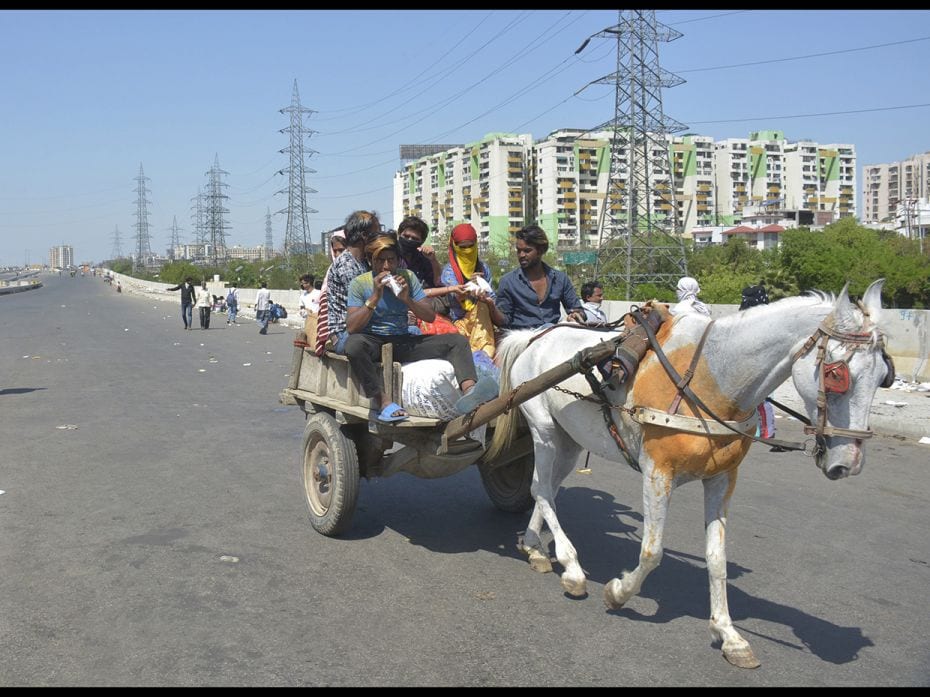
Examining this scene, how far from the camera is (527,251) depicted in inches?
239

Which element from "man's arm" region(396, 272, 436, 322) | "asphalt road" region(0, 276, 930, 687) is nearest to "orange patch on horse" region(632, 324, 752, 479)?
"asphalt road" region(0, 276, 930, 687)

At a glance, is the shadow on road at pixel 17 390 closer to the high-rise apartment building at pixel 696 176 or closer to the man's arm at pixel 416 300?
the man's arm at pixel 416 300

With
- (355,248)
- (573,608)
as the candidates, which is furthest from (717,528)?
(355,248)

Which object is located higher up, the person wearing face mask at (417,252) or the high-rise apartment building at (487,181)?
the high-rise apartment building at (487,181)

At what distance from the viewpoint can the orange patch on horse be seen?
4.25 meters

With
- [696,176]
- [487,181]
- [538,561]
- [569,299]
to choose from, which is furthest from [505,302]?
[696,176]

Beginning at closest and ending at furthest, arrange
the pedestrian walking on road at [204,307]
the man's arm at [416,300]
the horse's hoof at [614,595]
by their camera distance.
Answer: the horse's hoof at [614,595], the man's arm at [416,300], the pedestrian walking on road at [204,307]

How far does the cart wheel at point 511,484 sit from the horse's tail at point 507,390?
81 cm

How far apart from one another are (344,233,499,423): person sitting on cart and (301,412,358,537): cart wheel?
0.56 m

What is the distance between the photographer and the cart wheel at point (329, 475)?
5.91m

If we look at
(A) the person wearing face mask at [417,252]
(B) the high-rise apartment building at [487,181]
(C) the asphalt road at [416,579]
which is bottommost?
(C) the asphalt road at [416,579]

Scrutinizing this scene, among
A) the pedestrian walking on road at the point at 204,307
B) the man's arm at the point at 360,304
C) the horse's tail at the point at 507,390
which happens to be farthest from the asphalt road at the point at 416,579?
the pedestrian walking on road at the point at 204,307

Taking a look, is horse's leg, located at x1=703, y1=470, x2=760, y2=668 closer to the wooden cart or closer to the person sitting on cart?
the wooden cart

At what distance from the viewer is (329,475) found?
6.28m
